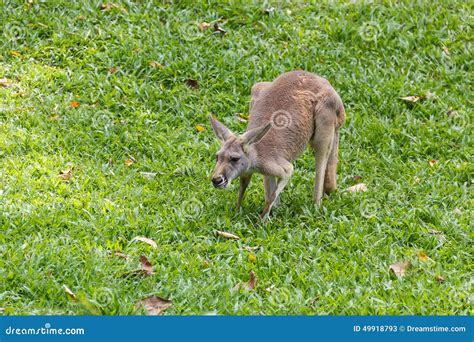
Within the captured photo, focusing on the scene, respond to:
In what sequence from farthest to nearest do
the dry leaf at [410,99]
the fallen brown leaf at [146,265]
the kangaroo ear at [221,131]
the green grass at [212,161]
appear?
the dry leaf at [410,99] → the kangaroo ear at [221,131] → the fallen brown leaf at [146,265] → the green grass at [212,161]

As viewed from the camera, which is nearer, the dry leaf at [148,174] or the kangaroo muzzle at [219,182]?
the kangaroo muzzle at [219,182]

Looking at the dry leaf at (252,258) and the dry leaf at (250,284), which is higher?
the dry leaf at (250,284)

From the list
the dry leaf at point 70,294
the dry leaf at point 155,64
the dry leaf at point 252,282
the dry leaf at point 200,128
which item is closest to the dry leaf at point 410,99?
the dry leaf at point 200,128

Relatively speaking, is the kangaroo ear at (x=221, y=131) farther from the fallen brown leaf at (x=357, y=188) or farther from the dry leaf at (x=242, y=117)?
the dry leaf at (x=242, y=117)

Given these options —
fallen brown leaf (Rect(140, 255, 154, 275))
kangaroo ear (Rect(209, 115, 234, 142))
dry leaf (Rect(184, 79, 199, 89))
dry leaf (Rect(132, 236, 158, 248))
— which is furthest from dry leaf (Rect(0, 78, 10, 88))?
fallen brown leaf (Rect(140, 255, 154, 275))

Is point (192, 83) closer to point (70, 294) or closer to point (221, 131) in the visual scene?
point (221, 131)

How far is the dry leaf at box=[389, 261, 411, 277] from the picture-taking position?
6766 millimetres

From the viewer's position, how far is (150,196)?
7898 mm

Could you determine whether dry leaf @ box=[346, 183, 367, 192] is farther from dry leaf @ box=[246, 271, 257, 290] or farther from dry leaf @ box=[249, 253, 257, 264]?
dry leaf @ box=[246, 271, 257, 290]

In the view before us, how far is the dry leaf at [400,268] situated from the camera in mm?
6766

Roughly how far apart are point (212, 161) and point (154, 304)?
2763 mm

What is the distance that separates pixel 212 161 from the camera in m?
8.72

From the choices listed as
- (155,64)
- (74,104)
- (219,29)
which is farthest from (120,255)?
(219,29)

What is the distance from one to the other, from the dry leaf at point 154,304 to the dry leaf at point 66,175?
2.21 m
